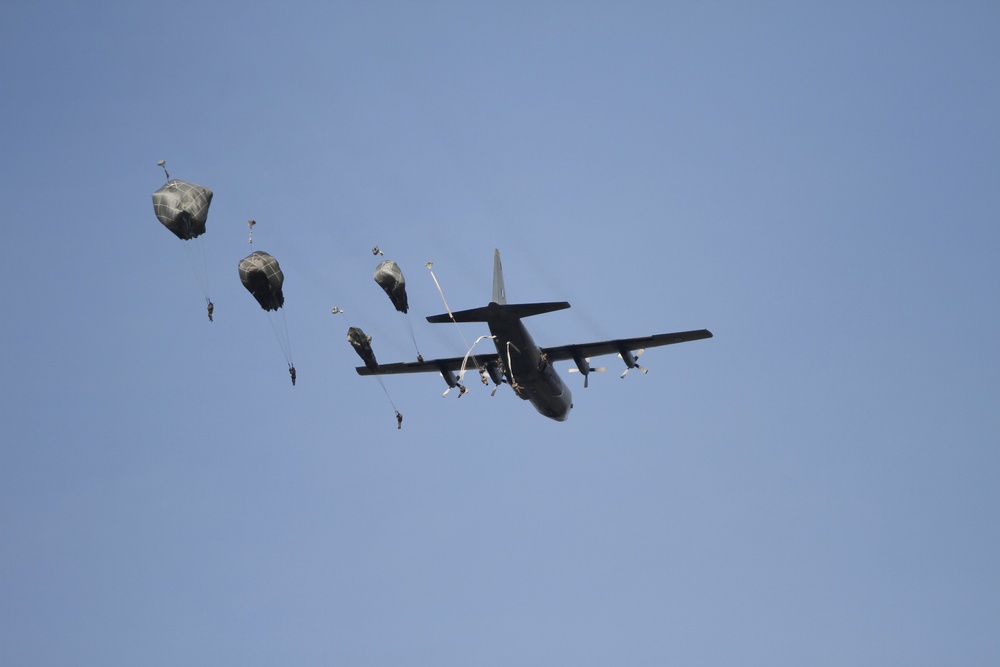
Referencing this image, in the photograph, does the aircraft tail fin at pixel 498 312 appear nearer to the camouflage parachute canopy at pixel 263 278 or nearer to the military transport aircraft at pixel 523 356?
the military transport aircraft at pixel 523 356

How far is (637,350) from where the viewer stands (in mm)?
62094

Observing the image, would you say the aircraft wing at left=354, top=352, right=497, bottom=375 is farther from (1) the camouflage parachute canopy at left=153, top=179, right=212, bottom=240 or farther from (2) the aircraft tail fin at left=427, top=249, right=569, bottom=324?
(1) the camouflage parachute canopy at left=153, top=179, right=212, bottom=240

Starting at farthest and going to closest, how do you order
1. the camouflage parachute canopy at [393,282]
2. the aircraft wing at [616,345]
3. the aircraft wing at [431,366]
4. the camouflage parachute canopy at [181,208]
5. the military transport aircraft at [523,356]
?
the aircraft wing at [431,366], the aircraft wing at [616,345], the military transport aircraft at [523,356], the camouflage parachute canopy at [393,282], the camouflage parachute canopy at [181,208]

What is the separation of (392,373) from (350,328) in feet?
61.4

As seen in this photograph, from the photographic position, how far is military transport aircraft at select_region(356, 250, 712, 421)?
53.8m

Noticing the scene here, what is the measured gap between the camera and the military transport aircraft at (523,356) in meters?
53.8

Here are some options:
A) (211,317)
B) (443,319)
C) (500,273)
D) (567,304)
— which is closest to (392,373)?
(500,273)

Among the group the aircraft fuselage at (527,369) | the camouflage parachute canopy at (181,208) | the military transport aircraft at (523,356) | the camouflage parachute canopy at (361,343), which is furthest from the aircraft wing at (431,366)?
the camouflage parachute canopy at (181,208)

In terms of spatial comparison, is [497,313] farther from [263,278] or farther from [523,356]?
[263,278]

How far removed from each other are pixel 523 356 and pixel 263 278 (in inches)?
588

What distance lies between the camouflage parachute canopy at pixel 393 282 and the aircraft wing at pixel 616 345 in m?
14.2

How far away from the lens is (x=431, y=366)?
6588 cm

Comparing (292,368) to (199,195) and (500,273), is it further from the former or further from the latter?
(500,273)

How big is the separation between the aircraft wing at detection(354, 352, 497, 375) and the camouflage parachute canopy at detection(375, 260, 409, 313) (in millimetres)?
12182
